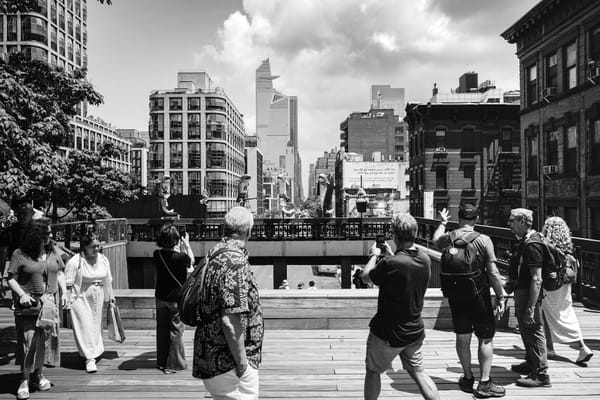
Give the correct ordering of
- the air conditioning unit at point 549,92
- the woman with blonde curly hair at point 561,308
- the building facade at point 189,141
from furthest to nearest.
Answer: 1. the building facade at point 189,141
2. the air conditioning unit at point 549,92
3. the woman with blonde curly hair at point 561,308

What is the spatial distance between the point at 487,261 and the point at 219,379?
3393 mm

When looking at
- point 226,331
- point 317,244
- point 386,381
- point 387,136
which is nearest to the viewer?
point 226,331

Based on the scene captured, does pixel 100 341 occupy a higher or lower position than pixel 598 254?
lower

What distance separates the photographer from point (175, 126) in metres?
93.7

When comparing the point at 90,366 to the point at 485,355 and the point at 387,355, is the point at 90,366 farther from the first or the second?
the point at 485,355

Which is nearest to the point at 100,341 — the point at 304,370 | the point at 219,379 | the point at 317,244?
the point at 304,370

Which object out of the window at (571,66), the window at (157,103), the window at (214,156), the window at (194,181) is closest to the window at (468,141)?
the window at (571,66)

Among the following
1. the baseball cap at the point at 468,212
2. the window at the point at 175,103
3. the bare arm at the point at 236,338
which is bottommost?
the bare arm at the point at 236,338

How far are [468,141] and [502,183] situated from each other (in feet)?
17.4

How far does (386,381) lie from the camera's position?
6219mm

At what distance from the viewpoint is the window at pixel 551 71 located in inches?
1128

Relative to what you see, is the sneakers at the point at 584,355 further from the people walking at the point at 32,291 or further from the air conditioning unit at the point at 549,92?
→ the air conditioning unit at the point at 549,92

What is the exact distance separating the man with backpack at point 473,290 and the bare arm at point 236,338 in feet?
9.38

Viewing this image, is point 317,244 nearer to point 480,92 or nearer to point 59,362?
point 59,362
